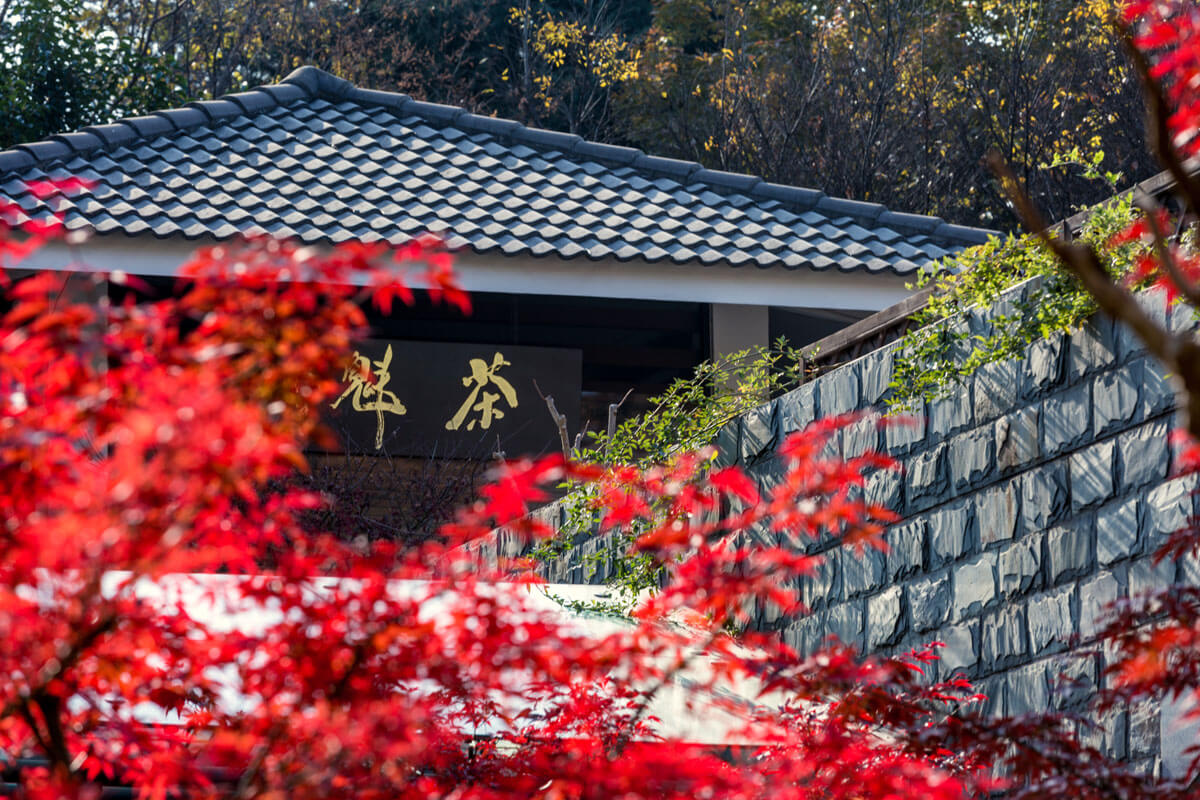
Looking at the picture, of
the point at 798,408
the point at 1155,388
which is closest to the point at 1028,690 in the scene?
the point at 1155,388

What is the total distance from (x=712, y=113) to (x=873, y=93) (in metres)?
2.15

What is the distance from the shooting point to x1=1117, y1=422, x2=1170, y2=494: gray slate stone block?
153 inches

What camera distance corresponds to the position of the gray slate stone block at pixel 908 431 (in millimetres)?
5125

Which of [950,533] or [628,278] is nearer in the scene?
[950,533]

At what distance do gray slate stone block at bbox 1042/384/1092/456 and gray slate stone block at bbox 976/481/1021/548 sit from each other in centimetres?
22

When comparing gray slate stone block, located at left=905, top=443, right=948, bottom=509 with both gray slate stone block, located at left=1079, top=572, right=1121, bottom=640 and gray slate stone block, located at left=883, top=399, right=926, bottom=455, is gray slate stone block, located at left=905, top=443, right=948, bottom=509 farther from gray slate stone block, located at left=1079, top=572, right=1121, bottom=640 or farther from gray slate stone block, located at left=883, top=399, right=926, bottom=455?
gray slate stone block, located at left=1079, top=572, right=1121, bottom=640

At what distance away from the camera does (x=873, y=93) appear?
17.5 metres

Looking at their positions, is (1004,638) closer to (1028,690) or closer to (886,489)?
(1028,690)

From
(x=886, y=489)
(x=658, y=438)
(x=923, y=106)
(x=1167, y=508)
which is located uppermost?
(x=923, y=106)

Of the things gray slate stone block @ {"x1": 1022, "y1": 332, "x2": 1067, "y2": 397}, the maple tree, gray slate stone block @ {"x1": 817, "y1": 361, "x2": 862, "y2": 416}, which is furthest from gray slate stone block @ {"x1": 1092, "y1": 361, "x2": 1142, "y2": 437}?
gray slate stone block @ {"x1": 817, "y1": 361, "x2": 862, "y2": 416}

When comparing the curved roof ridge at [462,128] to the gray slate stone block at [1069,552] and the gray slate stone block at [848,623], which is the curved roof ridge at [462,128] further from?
the gray slate stone block at [1069,552]

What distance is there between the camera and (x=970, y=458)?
4805 millimetres

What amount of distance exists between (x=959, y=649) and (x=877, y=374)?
1195 millimetres

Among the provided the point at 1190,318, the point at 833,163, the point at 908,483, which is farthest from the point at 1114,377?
the point at 833,163
